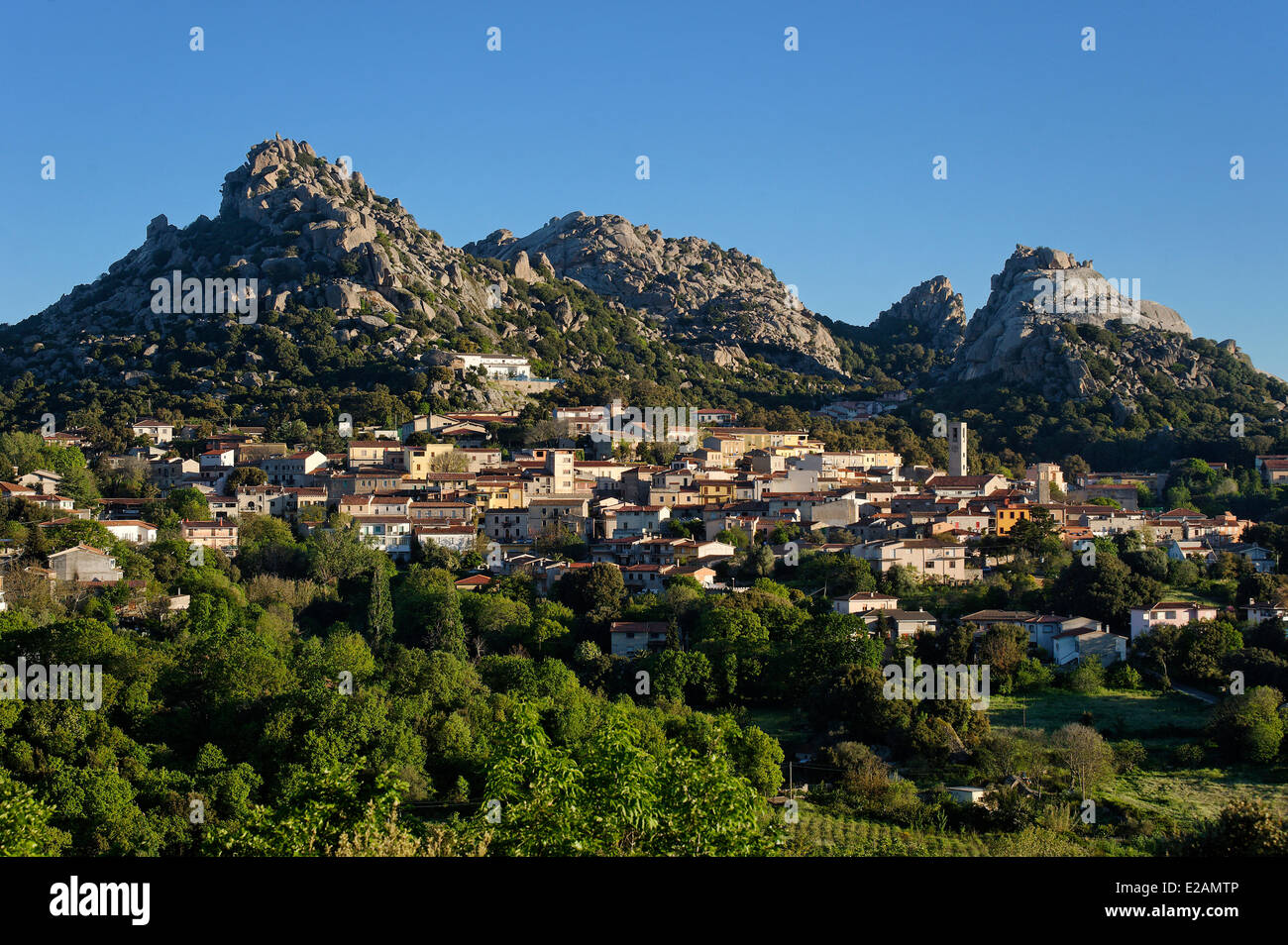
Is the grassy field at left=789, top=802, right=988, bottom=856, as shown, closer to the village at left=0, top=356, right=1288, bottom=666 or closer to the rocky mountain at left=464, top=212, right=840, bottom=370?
the village at left=0, top=356, right=1288, bottom=666

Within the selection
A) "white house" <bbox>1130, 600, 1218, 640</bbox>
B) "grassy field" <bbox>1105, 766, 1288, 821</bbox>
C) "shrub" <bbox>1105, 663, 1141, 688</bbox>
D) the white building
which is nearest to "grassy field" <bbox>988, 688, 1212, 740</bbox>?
"shrub" <bbox>1105, 663, 1141, 688</bbox>

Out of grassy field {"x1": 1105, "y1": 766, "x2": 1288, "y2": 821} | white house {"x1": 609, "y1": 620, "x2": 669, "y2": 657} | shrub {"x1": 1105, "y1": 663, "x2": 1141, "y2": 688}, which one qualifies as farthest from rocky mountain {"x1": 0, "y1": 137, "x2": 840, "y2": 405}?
grassy field {"x1": 1105, "y1": 766, "x2": 1288, "y2": 821}

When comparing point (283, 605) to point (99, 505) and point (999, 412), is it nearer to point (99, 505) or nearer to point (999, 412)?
point (99, 505)

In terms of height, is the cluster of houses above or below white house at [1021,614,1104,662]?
above

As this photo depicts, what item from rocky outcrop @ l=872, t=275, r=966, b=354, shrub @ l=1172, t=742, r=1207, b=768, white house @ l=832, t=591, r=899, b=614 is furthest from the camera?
rocky outcrop @ l=872, t=275, r=966, b=354

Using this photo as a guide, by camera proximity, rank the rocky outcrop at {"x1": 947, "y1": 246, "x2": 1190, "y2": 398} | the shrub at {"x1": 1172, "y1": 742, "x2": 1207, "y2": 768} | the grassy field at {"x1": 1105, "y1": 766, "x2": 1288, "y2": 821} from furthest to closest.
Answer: the rocky outcrop at {"x1": 947, "y1": 246, "x2": 1190, "y2": 398}, the shrub at {"x1": 1172, "y1": 742, "x2": 1207, "y2": 768}, the grassy field at {"x1": 1105, "y1": 766, "x2": 1288, "y2": 821}

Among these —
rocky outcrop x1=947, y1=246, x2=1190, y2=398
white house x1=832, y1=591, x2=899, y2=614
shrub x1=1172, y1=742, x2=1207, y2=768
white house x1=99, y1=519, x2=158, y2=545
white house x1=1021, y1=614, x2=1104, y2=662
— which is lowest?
shrub x1=1172, y1=742, x2=1207, y2=768

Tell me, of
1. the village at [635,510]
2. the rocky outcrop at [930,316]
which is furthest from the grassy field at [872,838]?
the rocky outcrop at [930,316]

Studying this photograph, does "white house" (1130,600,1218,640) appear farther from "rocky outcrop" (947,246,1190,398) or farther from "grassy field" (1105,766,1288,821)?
"rocky outcrop" (947,246,1190,398)

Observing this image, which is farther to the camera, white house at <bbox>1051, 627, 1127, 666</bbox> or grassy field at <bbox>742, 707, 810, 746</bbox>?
white house at <bbox>1051, 627, 1127, 666</bbox>
